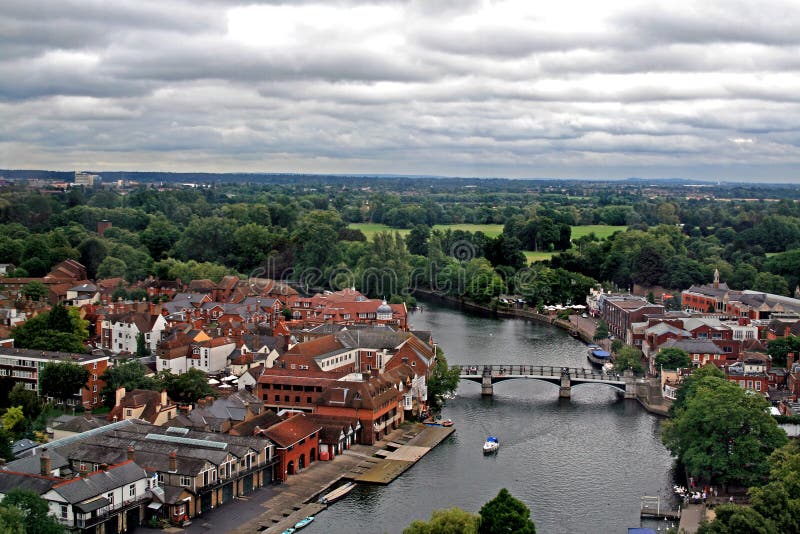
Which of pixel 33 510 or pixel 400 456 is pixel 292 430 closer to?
pixel 400 456

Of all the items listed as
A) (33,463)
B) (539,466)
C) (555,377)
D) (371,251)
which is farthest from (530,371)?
(371,251)

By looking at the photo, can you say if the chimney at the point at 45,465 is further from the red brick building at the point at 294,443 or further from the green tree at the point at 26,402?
the green tree at the point at 26,402

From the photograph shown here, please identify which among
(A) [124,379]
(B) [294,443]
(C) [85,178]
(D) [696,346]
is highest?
(C) [85,178]

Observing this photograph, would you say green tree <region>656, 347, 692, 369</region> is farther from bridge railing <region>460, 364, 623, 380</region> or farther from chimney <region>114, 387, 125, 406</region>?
chimney <region>114, 387, 125, 406</region>

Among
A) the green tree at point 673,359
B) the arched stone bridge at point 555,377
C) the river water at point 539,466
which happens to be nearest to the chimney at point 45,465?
the river water at point 539,466

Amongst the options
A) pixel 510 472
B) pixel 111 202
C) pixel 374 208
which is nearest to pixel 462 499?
pixel 510 472
